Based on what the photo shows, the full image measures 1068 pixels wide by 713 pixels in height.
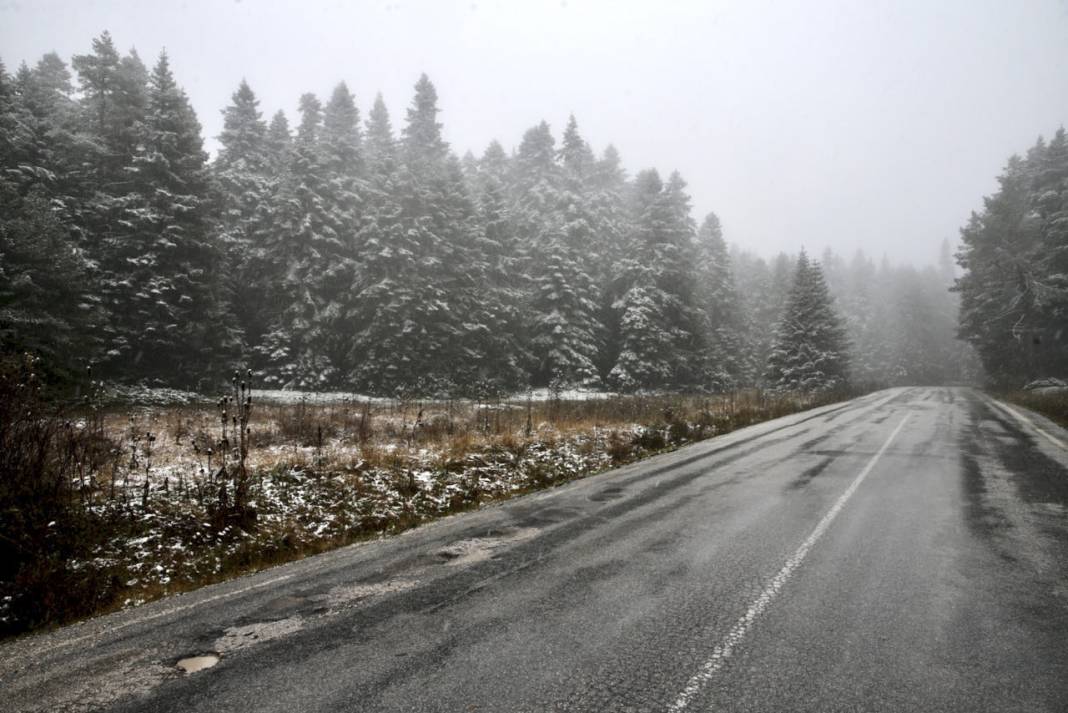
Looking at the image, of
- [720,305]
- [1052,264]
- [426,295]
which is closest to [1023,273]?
[1052,264]

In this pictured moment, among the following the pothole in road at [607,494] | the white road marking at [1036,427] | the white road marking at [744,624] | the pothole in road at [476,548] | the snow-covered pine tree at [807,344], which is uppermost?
the snow-covered pine tree at [807,344]

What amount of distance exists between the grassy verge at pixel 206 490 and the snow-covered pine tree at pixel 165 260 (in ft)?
39.5

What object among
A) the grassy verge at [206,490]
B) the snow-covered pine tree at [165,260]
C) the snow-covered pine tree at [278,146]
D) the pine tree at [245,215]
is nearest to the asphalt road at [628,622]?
the grassy verge at [206,490]

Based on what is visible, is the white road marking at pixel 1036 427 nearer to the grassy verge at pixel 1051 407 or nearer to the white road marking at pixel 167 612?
the grassy verge at pixel 1051 407

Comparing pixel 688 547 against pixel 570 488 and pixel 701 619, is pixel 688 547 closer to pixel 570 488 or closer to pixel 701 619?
pixel 701 619

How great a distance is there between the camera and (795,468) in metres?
11.1

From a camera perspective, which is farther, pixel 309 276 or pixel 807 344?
pixel 807 344

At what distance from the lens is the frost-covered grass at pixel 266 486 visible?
5.96 metres

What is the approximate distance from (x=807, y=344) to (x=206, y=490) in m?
44.8

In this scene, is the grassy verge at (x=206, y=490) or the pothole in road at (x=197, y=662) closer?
the pothole in road at (x=197, y=662)

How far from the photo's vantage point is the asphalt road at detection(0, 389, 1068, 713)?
11.5 ft

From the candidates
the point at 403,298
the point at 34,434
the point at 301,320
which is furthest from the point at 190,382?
the point at 34,434

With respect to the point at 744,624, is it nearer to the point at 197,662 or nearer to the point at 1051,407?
the point at 197,662

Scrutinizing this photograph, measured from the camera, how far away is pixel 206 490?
780 cm
